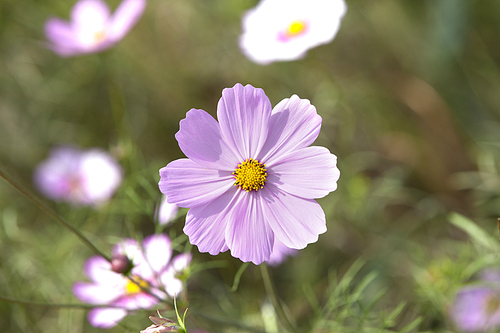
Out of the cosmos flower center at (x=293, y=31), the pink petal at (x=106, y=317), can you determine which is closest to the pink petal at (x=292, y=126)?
the pink petal at (x=106, y=317)

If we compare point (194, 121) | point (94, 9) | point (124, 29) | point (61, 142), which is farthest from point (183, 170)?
point (61, 142)

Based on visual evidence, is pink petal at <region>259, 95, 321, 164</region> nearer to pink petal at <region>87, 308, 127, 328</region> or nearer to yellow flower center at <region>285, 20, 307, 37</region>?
pink petal at <region>87, 308, 127, 328</region>

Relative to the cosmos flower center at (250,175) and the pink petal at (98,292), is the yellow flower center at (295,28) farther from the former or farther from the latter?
the pink petal at (98,292)

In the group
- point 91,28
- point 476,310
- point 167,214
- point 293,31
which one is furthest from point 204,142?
point 91,28

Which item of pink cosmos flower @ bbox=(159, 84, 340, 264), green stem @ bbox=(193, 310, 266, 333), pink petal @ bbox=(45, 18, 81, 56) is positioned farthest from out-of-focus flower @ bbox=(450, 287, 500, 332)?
pink petal @ bbox=(45, 18, 81, 56)

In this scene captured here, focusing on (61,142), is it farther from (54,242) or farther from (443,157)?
(443,157)

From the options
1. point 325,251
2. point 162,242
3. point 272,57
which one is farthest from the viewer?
point 325,251
